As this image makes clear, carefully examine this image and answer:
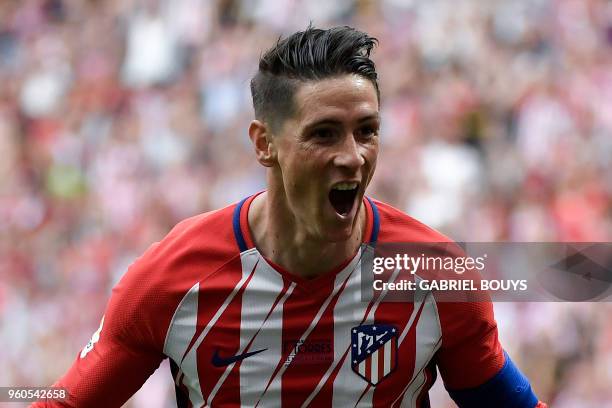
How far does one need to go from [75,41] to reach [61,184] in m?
1.68

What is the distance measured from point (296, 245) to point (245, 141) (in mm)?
5239

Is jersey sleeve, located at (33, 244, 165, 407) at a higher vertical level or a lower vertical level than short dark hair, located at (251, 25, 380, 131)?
lower

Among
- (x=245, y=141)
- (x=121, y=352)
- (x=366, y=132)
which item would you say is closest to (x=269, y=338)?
(x=121, y=352)

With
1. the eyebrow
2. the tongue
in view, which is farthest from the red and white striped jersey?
the eyebrow

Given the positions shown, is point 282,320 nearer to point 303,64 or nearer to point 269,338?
point 269,338

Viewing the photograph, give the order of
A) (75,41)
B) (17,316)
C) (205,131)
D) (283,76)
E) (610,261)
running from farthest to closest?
1. (75,41)
2. (205,131)
3. (17,316)
4. (610,261)
5. (283,76)

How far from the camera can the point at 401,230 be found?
3594 mm

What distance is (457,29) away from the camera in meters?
8.78

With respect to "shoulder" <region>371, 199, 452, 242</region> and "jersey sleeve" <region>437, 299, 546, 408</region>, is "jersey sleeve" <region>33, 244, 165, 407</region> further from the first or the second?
"jersey sleeve" <region>437, 299, 546, 408</region>

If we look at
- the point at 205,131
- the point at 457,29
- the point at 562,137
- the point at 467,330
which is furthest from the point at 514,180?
the point at 467,330

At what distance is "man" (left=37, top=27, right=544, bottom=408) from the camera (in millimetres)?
3479

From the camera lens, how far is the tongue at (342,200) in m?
3.41

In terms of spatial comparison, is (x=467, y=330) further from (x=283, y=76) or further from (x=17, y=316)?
(x=17, y=316)

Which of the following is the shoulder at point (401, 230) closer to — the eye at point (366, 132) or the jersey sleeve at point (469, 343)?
the jersey sleeve at point (469, 343)
